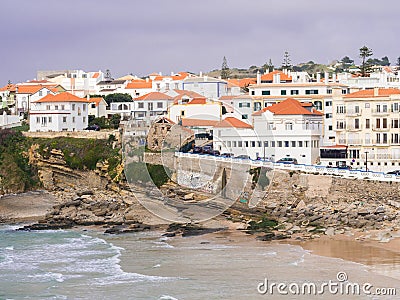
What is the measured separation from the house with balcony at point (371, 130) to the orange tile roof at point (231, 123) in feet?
19.2

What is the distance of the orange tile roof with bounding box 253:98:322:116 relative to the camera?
160ft

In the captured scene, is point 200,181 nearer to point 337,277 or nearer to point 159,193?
point 159,193

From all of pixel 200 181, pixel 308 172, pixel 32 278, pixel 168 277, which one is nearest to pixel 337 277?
pixel 168 277

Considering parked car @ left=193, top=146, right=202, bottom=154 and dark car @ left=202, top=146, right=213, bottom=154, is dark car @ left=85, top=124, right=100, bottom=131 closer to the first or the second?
parked car @ left=193, top=146, right=202, bottom=154

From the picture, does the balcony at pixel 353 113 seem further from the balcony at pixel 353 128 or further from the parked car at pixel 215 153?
the parked car at pixel 215 153

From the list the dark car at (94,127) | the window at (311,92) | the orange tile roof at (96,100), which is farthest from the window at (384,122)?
the orange tile roof at (96,100)

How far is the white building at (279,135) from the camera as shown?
154ft

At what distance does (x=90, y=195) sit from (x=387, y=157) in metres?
17.8

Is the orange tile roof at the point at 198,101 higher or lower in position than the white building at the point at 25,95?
lower

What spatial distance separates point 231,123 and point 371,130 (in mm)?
8760

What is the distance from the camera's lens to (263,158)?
155 feet

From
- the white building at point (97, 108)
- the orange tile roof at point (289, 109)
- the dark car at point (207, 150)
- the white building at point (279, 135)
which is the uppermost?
the white building at point (97, 108)

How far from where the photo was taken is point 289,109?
4906cm

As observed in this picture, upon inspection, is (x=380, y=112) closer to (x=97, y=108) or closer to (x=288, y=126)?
(x=288, y=126)
